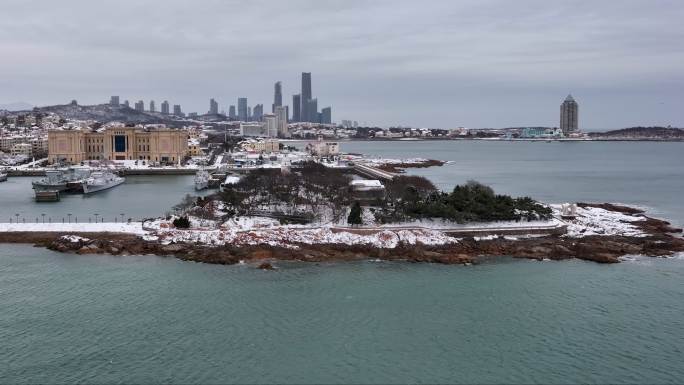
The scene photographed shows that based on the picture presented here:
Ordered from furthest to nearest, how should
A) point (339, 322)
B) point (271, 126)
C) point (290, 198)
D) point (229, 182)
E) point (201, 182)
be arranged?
point (271, 126) → point (201, 182) → point (229, 182) → point (290, 198) → point (339, 322)

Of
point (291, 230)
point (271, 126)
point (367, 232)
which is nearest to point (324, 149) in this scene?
point (291, 230)

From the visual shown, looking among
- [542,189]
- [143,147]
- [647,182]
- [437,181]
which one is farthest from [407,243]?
[143,147]

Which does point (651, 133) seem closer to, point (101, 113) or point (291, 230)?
point (101, 113)

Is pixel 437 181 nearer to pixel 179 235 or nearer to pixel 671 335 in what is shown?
pixel 179 235

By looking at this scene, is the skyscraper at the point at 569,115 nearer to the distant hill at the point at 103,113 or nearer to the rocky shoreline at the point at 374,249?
the distant hill at the point at 103,113

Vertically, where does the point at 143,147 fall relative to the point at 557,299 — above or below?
above

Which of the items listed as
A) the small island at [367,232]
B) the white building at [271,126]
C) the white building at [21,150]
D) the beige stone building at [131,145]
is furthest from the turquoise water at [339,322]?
the white building at [271,126]

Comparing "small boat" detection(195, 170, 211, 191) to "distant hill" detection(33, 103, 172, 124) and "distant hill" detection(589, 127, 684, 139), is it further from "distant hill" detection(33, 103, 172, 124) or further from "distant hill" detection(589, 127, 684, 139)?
"distant hill" detection(589, 127, 684, 139)
